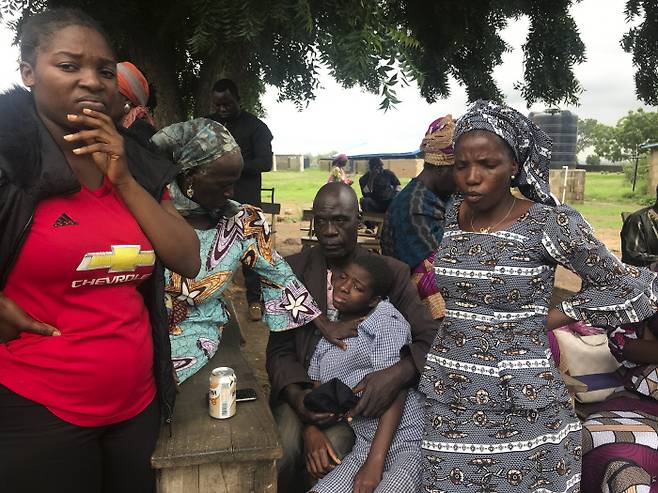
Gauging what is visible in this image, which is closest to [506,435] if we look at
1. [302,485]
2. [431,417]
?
[431,417]

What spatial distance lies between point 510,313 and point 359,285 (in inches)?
32.9

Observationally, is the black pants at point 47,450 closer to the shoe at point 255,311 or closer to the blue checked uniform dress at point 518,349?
the blue checked uniform dress at point 518,349

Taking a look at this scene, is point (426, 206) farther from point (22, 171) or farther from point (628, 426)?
point (22, 171)

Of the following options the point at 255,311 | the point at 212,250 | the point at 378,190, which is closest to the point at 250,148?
the point at 255,311

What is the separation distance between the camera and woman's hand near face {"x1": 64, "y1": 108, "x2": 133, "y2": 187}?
54.3 inches

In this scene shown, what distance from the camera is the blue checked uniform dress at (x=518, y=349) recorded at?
1815 mm

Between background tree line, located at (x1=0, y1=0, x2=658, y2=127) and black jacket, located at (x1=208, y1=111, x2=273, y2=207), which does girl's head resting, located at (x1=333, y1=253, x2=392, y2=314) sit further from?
black jacket, located at (x1=208, y1=111, x2=273, y2=207)

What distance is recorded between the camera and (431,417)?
1.96 m

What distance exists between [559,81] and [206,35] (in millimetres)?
2998

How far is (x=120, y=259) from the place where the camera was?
147 cm

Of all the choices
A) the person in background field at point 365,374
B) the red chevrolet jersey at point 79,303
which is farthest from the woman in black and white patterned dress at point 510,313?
the red chevrolet jersey at point 79,303

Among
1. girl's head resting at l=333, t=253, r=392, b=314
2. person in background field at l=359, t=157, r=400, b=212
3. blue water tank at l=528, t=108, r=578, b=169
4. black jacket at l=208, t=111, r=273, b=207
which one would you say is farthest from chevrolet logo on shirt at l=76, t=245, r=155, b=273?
blue water tank at l=528, t=108, r=578, b=169

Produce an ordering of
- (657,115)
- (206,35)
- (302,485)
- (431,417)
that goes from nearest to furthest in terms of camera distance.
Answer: (431,417) → (302,485) → (206,35) → (657,115)

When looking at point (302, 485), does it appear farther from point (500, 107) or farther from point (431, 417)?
point (500, 107)
